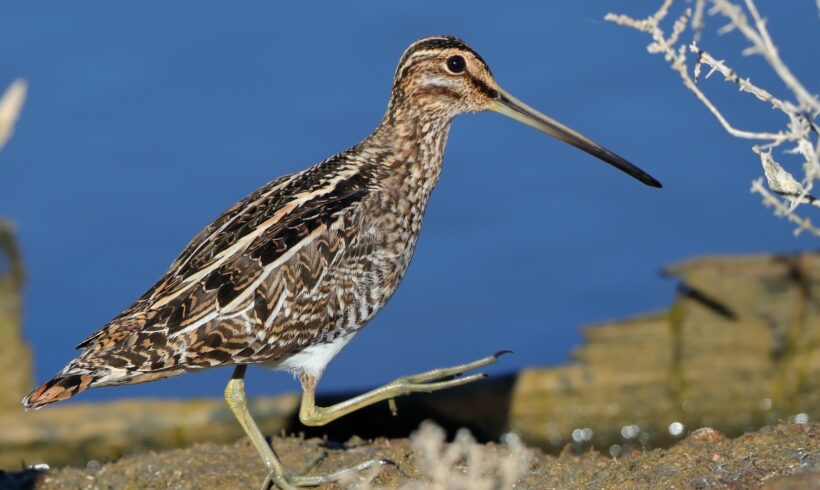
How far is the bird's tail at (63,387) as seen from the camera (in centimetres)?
551

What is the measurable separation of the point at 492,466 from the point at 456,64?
202 centimetres

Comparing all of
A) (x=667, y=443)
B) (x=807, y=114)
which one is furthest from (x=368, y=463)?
(x=667, y=443)

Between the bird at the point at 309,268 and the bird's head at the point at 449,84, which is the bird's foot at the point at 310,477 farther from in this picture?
the bird's head at the point at 449,84

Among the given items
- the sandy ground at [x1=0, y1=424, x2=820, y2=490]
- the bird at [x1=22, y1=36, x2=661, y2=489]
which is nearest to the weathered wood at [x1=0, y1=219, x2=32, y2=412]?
the sandy ground at [x1=0, y1=424, x2=820, y2=490]

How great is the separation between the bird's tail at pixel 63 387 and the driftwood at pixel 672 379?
3024 mm

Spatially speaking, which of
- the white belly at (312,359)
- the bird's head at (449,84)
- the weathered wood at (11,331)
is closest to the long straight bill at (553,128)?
the bird's head at (449,84)

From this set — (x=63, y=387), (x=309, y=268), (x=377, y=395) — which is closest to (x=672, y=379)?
(x=377, y=395)

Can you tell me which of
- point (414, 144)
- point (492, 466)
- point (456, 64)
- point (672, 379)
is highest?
point (456, 64)

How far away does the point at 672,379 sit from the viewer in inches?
349

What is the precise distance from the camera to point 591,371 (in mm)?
8828

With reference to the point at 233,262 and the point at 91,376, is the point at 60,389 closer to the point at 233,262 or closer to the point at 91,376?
the point at 91,376

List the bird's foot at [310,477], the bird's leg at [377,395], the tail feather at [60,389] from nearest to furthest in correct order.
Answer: the tail feather at [60,389], the bird's foot at [310,477], the bird's leg at [377,395]

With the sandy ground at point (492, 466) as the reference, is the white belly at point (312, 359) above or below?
above

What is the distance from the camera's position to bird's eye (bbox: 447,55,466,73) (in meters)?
6.74
